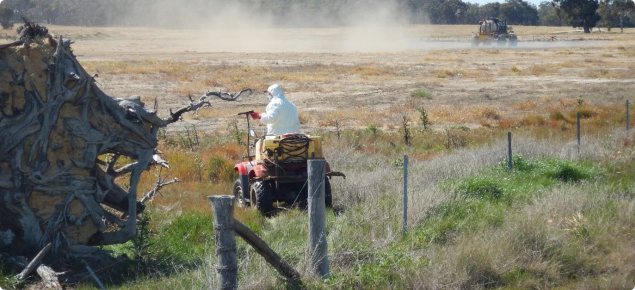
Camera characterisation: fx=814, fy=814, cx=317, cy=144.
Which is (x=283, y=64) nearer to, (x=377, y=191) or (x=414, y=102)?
(x=414, y=102)

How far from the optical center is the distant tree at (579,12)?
10634cm

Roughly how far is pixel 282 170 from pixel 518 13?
14745 centimetres

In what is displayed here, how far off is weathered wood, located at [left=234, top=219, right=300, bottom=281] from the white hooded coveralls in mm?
4487

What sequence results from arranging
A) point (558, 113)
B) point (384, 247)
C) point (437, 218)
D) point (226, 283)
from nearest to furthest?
point (226, 283) → point (384, 247) → point (437, 218) → point (558, 113)

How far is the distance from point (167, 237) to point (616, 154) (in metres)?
9.01

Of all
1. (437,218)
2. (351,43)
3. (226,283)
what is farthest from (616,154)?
(351,43)

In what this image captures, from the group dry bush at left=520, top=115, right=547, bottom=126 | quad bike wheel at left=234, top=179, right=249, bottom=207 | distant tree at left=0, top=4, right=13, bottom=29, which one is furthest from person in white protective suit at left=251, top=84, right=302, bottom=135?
distant tree at left=0, top=4, right=13, bottom=29

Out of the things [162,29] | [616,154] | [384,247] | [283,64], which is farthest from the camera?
[162,29]

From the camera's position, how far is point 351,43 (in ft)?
336

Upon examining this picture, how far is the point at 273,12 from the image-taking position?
154 m

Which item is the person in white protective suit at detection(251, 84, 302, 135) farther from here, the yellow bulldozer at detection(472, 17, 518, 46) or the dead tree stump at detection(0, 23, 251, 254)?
the yellow bulldozer at detection(472, 17, 518, 46)

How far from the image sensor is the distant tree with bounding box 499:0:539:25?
495ft

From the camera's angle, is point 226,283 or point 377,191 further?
point 377,191

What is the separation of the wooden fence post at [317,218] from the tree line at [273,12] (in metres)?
118
